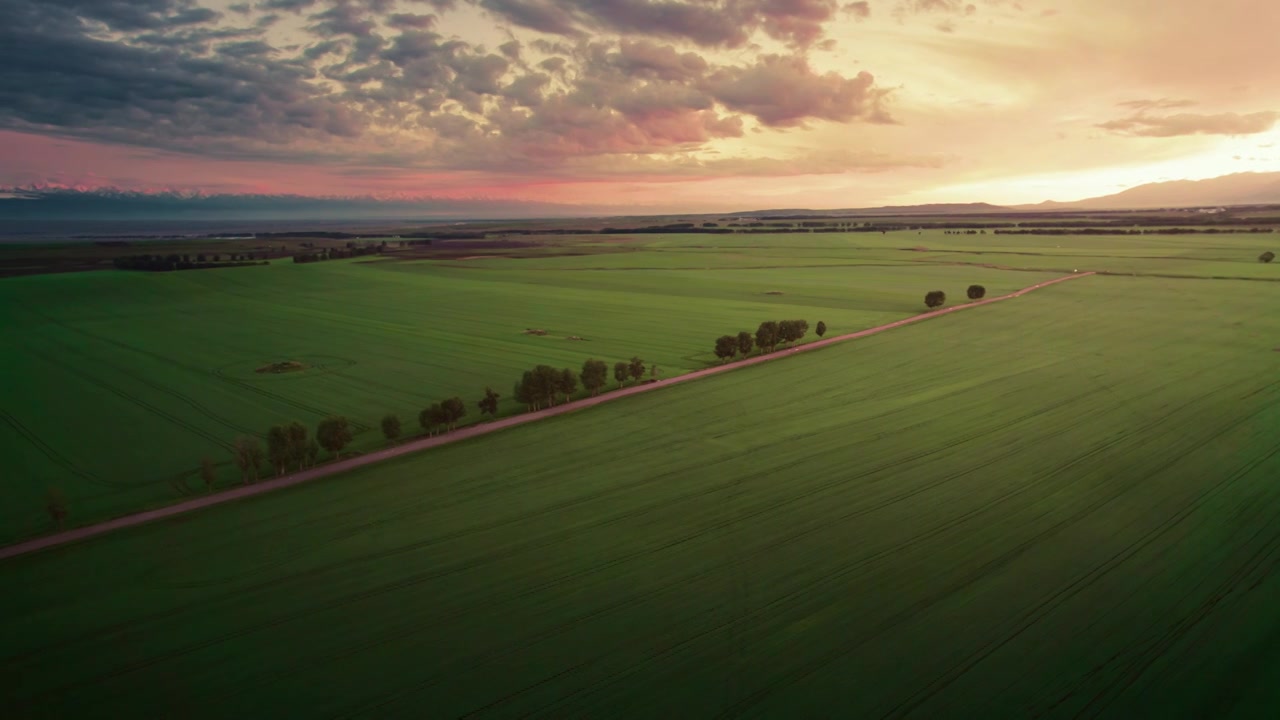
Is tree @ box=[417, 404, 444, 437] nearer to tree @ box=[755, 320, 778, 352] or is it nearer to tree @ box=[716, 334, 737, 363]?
tree @ box=[716, 334, 737, 363]

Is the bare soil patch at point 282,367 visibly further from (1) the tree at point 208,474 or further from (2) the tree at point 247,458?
(1) the tree at point 208,474

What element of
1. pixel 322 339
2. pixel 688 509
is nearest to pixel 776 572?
pixel 688 509

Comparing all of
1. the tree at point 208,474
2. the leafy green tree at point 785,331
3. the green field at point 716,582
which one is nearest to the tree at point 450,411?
the green field at point 716,582

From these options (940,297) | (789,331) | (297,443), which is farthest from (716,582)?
(940,297)

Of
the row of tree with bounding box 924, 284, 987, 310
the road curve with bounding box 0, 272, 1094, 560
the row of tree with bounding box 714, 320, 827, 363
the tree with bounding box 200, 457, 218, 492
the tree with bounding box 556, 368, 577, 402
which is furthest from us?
the row of tree with bounding box 924, 284, 987, 310

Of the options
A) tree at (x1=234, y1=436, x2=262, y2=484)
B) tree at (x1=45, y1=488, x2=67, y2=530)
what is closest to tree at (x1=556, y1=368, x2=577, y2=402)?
tree at (x1=234, y1=436, x2=262, y2=484)

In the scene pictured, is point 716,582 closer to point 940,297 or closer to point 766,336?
point 766,336
